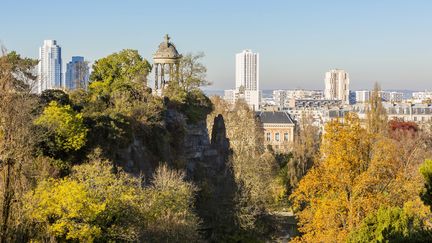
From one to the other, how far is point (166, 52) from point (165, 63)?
743 millimetres

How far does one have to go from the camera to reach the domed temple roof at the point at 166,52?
3847 centimetres

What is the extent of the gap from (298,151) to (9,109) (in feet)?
132

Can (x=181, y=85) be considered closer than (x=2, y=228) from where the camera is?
No

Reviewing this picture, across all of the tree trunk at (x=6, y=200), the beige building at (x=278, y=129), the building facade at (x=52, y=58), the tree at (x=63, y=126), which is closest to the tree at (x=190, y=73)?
the tree at (x=63, y=126)

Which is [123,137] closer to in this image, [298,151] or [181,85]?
[181,85]

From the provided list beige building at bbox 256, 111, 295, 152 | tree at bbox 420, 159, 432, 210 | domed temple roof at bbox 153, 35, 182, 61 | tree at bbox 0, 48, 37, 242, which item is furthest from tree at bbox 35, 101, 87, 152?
beige building at bbox 256, 111, 295, 152

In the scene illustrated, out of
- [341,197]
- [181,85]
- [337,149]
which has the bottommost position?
[341,197]

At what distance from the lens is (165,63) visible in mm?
38812

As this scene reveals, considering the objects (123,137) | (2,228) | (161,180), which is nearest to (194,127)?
(123,137)

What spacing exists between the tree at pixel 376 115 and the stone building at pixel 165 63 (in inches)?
634

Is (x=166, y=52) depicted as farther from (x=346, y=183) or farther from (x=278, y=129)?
(x=278, y=129)

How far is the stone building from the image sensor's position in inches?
1516

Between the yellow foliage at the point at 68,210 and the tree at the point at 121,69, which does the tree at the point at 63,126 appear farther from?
the tree at the point at 121,69

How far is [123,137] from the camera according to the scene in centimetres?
2788
